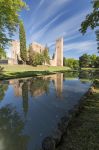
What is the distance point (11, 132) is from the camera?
6094 millimetres

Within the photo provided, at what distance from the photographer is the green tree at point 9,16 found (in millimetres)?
19969

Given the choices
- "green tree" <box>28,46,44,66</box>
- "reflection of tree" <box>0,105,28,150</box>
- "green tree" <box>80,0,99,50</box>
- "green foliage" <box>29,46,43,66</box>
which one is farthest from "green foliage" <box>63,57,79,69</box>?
"reflection of tree" <box>0,105,28,150</box>

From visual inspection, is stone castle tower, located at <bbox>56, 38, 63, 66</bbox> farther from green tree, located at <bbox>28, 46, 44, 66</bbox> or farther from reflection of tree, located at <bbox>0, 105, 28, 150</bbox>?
reflection of tree, located at <bbox>0, 105, 28, 150</bbox>

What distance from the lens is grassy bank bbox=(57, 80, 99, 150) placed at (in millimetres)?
4825

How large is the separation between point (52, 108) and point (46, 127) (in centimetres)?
280

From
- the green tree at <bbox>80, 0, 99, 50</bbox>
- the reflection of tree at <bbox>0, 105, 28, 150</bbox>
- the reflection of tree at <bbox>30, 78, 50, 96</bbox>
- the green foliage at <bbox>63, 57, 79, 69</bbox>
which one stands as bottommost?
the reflection of tree at <bbox>0, 105, 28, 150</bbox>

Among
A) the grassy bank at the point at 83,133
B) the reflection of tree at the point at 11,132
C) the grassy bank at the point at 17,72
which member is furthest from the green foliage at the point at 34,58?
the grassy bank at the point at 83,133

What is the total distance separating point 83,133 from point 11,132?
2389 mm

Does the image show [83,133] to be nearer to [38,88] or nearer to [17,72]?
[38,88]

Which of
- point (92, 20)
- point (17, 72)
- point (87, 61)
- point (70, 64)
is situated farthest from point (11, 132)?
point (70, 64)

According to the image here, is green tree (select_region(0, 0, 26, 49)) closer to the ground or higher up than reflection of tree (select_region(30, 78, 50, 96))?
higher up

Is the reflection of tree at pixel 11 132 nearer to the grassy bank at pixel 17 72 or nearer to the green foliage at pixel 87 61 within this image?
the grassy bank at pixel 17 72

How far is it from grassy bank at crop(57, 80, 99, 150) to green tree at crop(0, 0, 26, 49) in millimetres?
15781

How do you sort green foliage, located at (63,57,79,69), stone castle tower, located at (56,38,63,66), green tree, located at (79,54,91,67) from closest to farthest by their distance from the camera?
stone castle tower, located at (56,38,63,66)
green foliage, located at (63,57,79,69)
green tree, located at (79,54,91,67)
